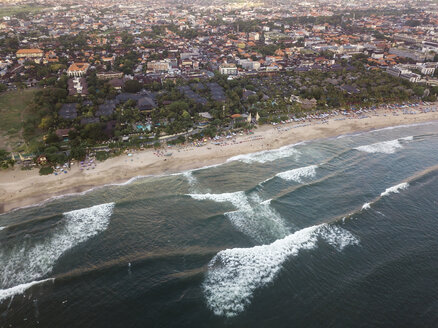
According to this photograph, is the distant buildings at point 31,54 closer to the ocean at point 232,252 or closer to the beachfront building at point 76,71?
the beachfront building at point 76,71

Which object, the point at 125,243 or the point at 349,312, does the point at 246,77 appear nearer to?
the point at 125,243

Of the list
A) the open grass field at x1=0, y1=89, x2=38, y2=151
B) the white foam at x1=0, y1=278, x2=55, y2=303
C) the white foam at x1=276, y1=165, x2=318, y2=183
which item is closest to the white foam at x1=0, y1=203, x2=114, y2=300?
the white foam at x1=0, y1=278, x2=55, y2=303

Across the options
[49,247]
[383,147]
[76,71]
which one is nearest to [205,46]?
[76,71]

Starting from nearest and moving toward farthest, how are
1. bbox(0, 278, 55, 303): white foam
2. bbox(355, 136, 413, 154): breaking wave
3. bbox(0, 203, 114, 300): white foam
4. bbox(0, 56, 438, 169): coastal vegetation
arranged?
bbox(0, 278, 55, 303): white foam < bbox(0, 203, 114, 300): white foam < bbox(0, 56, 438, 169): coastal vegetation < bbox(355, 136, 413, 154): breaking wave

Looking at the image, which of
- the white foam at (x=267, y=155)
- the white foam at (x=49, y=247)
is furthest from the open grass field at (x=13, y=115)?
the white foam at (x=267, y=155)

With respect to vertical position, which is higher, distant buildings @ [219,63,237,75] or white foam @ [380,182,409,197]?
distant buildings @ [219,63,237,75]

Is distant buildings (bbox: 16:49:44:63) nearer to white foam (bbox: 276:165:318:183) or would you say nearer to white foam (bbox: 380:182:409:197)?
white foam (bbox: 276:165:318:183)
